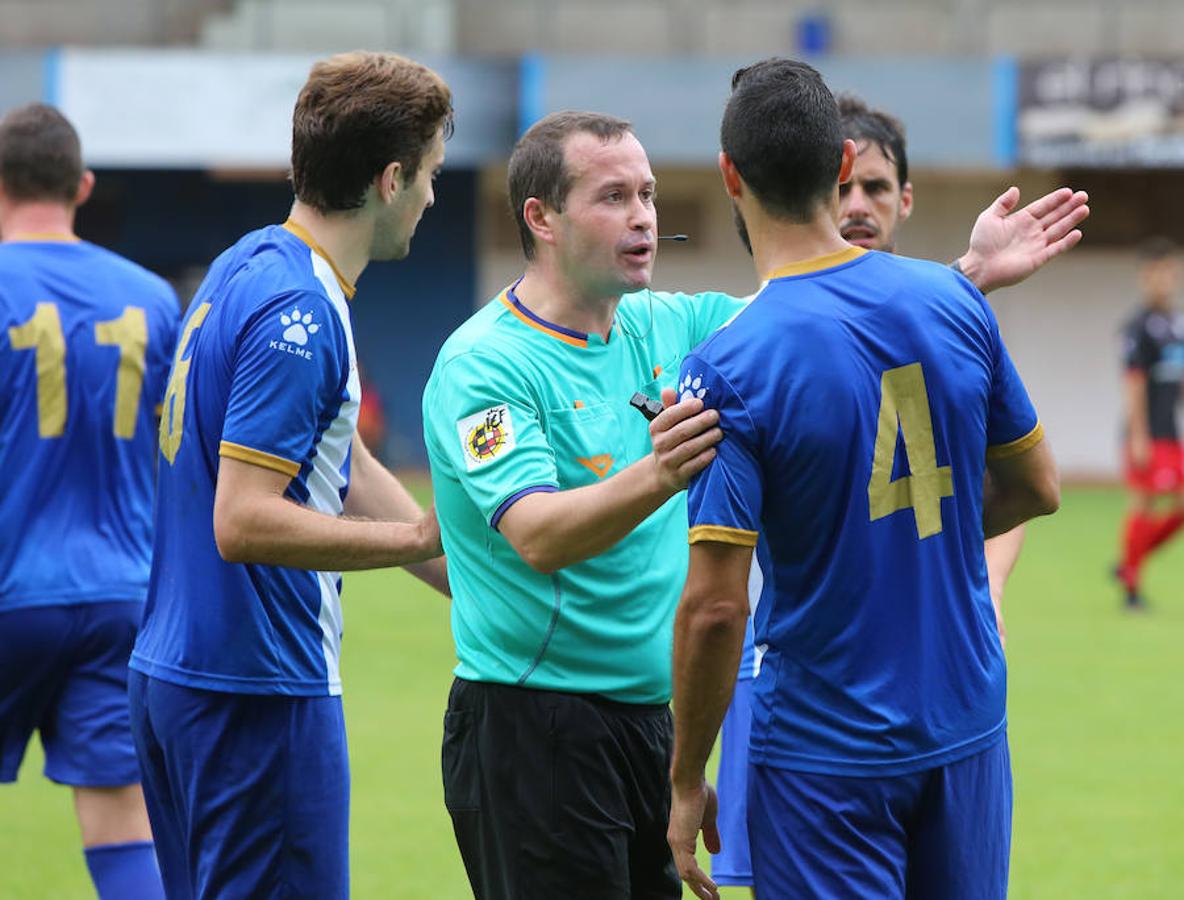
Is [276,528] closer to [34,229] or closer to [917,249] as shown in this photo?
[34,229]

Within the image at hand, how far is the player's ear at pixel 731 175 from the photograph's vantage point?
3416 mm

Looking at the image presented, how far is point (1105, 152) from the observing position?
961 inches

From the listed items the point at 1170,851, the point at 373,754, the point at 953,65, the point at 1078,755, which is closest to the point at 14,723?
the point at 373,754

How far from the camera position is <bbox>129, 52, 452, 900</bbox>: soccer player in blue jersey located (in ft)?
12.3

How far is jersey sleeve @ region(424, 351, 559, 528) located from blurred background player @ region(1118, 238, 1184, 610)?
33.7 ft

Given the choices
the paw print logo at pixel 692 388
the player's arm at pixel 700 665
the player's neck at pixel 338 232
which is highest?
the player's neck at pixel 338 232

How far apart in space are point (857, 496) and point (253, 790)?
5.01ft

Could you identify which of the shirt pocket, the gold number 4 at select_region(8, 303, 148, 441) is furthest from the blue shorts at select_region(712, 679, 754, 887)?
the gold number 4 at select_region(8, 303, 148, 441)

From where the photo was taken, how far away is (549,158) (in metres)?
3.98

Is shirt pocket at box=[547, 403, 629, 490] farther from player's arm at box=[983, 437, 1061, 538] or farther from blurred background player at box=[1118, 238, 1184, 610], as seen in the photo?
blurred background player at box=[1118, 238, 1184, 610]

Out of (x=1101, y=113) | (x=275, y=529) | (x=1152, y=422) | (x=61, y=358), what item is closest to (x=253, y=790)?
(x=275, y=529)

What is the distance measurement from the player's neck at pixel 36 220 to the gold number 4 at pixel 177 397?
5.51ft

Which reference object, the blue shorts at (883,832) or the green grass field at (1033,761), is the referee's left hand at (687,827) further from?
the green grass field at (1033,761)

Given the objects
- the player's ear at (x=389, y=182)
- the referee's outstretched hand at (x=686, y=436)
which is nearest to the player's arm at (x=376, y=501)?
the player's ear at (x=389, y=182)
